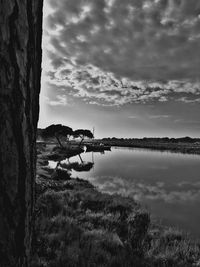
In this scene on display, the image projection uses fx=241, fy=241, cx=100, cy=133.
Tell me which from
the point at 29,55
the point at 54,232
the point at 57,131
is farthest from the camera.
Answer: the point at 57,131

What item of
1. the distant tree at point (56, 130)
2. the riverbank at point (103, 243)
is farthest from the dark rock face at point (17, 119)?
the distant tree at point (56, 130)

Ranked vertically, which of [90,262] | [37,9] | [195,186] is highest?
[37,9]

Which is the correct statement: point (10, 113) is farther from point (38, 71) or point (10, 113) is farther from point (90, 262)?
point (90, 262)

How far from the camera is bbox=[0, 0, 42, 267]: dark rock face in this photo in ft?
3.82

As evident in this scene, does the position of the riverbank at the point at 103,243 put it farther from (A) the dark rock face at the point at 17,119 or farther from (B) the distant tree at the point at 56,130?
(B) the distant tree at the point at 56,130

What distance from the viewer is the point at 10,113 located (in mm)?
1196

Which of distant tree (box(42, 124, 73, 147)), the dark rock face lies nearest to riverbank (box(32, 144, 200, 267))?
the dark rock face

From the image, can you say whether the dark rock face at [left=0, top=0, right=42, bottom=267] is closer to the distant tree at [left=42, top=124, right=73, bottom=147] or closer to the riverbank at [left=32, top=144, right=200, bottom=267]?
the riverbank at [left=32, top=144, right=200, bottom=267]

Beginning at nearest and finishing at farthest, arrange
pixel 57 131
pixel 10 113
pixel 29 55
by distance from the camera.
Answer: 1. pixel 10 113
2. pixel 29 55
3. pixel 57 131

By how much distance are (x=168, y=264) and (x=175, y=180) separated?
1686cm

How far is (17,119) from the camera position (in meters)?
1.23

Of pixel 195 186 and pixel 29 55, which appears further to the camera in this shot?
pixel 195 186

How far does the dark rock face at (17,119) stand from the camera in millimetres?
1164

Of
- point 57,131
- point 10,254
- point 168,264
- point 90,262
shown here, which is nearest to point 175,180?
point 168,264
